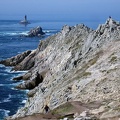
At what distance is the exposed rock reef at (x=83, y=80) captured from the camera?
45.2 metres

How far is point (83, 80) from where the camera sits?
62.5 meters

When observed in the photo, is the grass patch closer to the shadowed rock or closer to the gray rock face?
the shadowed rock

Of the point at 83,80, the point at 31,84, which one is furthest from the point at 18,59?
the point at 83,80

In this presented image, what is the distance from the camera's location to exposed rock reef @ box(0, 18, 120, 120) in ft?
148

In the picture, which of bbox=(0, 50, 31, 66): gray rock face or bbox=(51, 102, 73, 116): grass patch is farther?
bbox=(0, 50, 31, 66): gray rock face

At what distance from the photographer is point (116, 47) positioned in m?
73.4

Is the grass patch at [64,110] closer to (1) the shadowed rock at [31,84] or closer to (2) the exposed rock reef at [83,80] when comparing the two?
(2) the exposed rock reef at [83,80]

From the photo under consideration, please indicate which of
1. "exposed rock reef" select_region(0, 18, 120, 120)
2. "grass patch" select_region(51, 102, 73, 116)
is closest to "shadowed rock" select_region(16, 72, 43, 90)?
"exposed rock reef" select_region(0, 18, 120, 120)

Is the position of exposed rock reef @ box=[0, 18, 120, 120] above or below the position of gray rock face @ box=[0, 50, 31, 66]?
above

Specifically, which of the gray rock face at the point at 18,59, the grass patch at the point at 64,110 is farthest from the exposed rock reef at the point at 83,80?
the gray rock face at the point at 18,59

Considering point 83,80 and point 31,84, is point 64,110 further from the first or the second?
point 31,84

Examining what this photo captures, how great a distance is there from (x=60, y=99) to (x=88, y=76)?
6.76 metres

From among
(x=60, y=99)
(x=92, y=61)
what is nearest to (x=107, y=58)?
(x=92, y=61)

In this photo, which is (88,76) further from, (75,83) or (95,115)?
(95,115)
